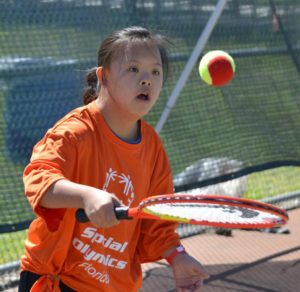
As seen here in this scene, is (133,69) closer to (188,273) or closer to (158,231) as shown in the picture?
(158,231)

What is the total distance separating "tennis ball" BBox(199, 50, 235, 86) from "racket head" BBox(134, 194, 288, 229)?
87.7 inches

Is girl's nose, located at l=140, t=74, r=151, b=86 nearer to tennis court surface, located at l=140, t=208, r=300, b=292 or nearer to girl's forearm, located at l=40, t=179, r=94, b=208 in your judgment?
girl's forearm, located at l=40, t=179, r=94, b=208

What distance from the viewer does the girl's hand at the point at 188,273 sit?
2660 millimetres

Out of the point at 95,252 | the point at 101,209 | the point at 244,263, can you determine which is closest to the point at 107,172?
the point at 95,252

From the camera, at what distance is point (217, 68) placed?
4.61m

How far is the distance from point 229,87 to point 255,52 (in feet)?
1.31

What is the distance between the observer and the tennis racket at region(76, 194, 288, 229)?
2.16m

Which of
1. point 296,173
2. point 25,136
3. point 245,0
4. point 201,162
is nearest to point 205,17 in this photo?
point 245,0

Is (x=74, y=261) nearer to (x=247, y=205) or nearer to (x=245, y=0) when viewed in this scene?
(x=247, y=205)

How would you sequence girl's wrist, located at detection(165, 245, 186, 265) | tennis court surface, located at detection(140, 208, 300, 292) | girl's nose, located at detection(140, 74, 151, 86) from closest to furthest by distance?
1. girl's nose, located at detection(140, 74, 151, 86)
2. girl's wrist, located at detection(165, 245, 186, 265)
3. tennis court surface, located at detection(140, 208, 300, 292)

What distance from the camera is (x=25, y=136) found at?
13.9 feet

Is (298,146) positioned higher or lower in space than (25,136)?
lower

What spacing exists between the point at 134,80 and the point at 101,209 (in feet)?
2.07

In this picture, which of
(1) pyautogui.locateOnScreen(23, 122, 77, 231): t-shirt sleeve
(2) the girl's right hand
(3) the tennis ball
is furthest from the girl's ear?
(3) the tennis ball
